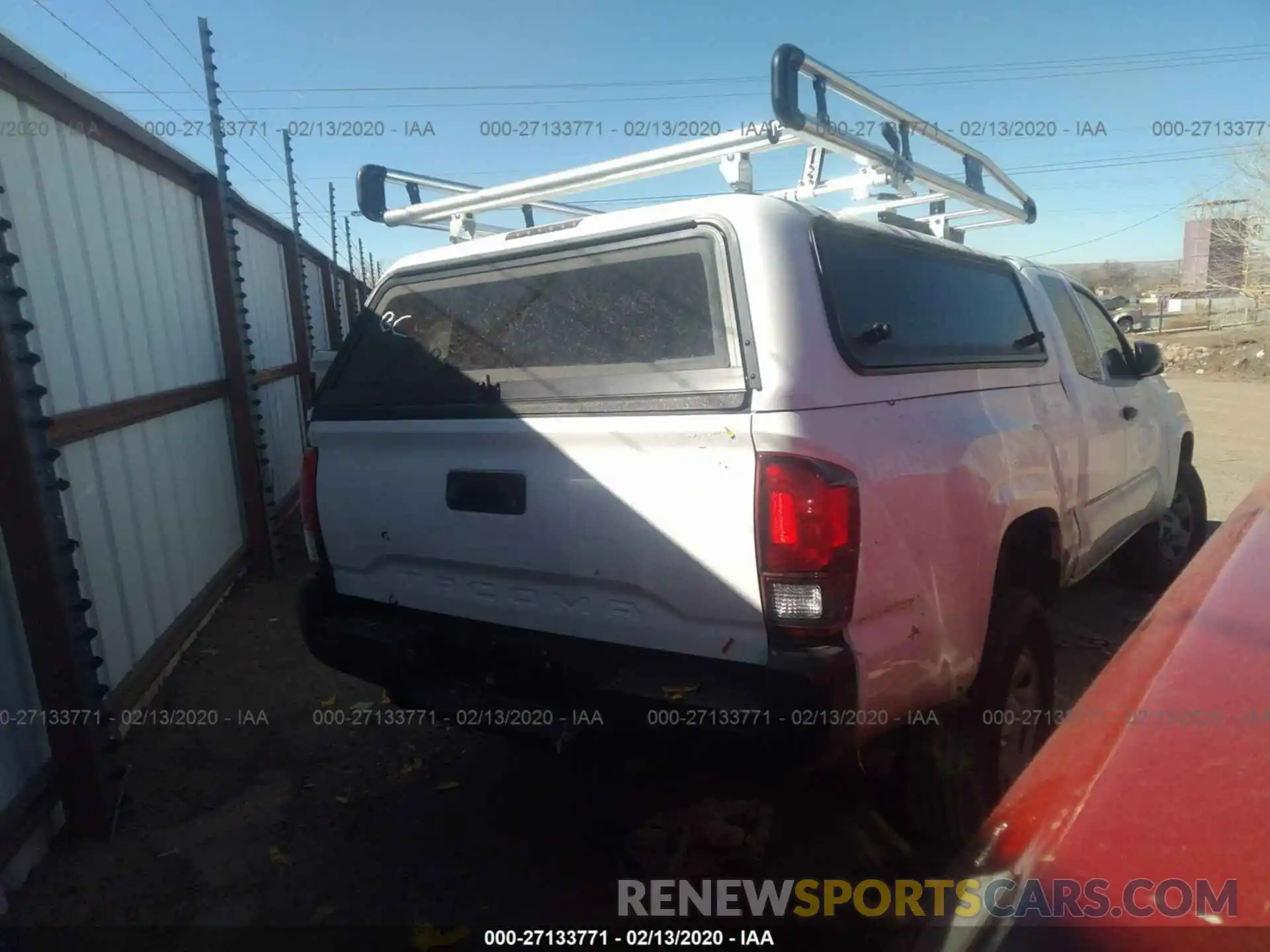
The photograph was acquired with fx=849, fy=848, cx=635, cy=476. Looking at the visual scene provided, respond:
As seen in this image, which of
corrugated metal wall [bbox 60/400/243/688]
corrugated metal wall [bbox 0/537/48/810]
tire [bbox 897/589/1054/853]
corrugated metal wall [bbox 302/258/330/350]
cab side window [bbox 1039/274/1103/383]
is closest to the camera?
tire [bbox 897/589/1054/853]

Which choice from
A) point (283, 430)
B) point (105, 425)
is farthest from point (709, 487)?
Result: point (283, 430)

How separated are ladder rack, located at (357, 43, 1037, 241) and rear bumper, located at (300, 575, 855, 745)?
1.61m

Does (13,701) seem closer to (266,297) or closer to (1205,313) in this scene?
(266,297)

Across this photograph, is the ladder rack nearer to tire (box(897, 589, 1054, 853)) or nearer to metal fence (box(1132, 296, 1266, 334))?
tire (box(897, 589, 1054, 853))

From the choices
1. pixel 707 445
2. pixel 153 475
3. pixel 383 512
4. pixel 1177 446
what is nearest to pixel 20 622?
pixel 383 512

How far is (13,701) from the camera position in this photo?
9.71 ft

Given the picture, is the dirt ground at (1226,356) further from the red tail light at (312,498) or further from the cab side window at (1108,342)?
the red tail light at (312,498)

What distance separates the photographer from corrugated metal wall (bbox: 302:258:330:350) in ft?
33.4

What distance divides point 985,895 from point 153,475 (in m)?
4.61

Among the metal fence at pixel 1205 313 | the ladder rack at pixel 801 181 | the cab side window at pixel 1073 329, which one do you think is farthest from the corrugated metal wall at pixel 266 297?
the metal fence at pixel 1205 313

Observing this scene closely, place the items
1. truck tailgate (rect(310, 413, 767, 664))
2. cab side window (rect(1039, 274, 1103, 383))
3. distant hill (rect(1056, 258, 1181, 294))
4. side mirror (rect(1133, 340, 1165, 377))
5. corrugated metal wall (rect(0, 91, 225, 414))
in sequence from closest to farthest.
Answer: truck tailgate (rect(310, 413, 767, 664)) < corrugated metal wall (rect(0, 91, 225, 414)) < cab side window (rect(1039, 274, 1103, 383)) < side mirror (rect(1133, 340, 1165, 377)) < distant hill (rect(1056, 258, 1181, 294))

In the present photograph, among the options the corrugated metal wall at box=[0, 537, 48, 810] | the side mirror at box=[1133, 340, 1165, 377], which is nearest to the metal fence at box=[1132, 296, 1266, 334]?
the side mirror at box=[1133, 340, 1165, 377]

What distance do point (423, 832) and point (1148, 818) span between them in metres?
2.60

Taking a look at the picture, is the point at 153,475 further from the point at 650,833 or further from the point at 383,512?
the point at 650,833
